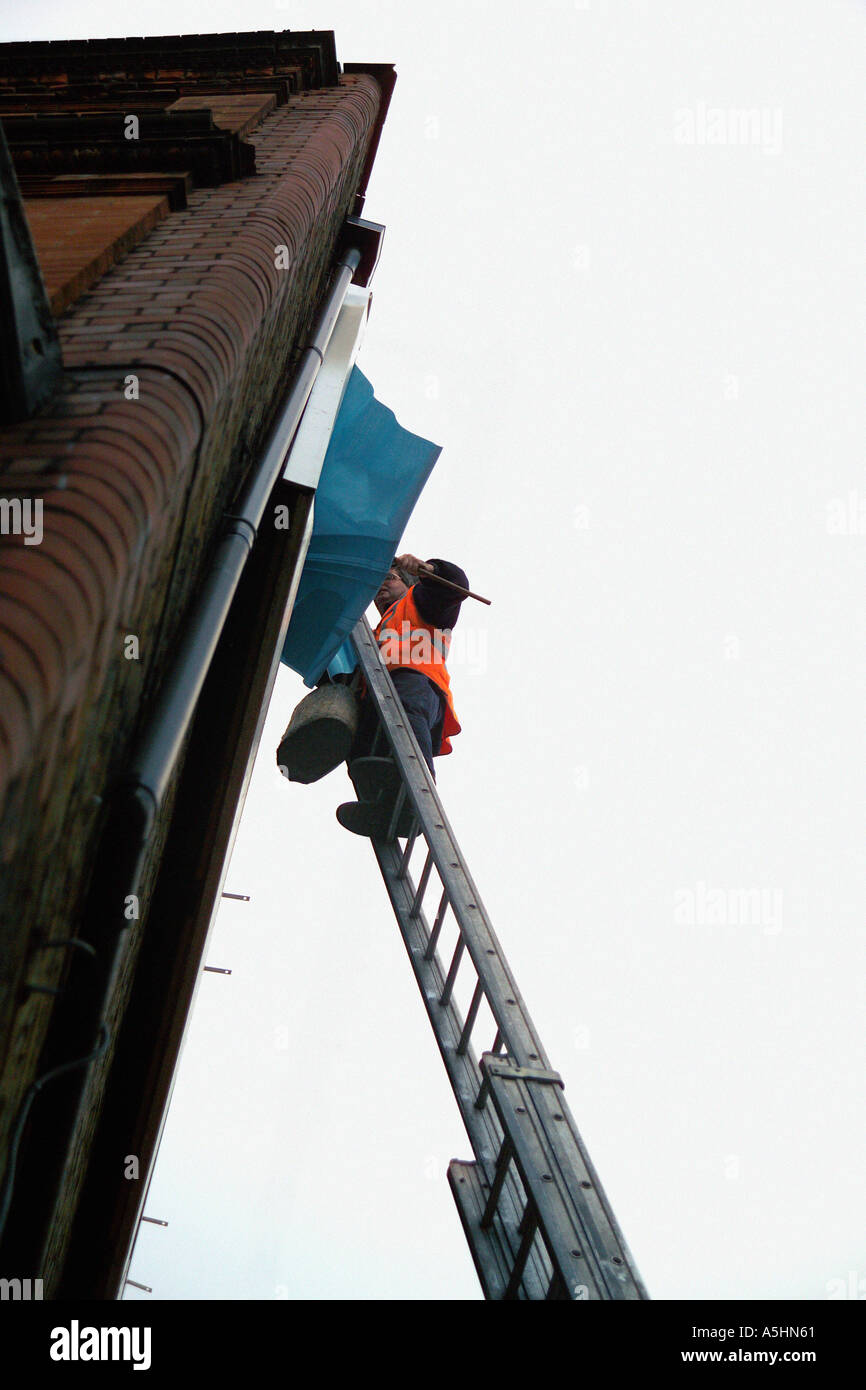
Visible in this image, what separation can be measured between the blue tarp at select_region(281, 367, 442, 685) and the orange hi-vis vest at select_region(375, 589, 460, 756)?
45.2 inches

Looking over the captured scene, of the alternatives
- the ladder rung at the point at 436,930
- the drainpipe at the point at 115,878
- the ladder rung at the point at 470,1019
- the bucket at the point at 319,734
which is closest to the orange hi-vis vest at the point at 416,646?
the bucket at the point at 319,734

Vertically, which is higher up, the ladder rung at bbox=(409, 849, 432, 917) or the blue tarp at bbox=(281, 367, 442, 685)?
the blue tarp at bbox=(281, 367, 442, 685)

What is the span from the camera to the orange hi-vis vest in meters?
6.96

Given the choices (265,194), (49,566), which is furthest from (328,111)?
(49,566)

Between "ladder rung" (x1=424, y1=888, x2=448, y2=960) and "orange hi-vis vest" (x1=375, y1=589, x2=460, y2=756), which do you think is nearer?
"ladder rung" (x1=424, y1=888, x2=448, y2=960)

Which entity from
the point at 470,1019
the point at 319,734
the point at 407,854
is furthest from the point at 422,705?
the point at 470,1019

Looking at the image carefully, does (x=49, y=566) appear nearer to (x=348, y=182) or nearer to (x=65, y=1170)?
(x=65, y=1170)

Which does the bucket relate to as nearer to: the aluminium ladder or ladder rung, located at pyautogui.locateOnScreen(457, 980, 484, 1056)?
the aluminium ladder

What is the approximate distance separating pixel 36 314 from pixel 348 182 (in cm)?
476

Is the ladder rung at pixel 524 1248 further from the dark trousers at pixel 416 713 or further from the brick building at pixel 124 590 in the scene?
the dark trousers at pixel 416 713

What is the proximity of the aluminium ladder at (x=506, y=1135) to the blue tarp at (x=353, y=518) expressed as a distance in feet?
3.87

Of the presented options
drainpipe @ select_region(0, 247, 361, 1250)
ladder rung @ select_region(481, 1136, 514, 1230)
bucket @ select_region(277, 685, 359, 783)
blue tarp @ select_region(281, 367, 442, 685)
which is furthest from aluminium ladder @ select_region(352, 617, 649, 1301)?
drainpipe @ select_region(0, 247, 361, 1250)

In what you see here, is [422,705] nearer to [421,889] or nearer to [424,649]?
[424,649]
